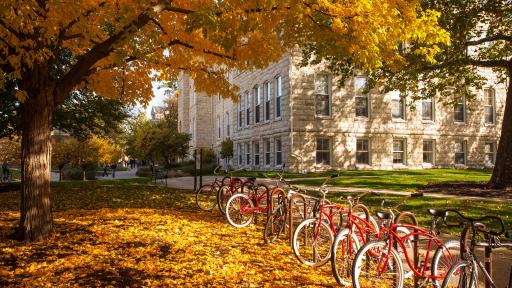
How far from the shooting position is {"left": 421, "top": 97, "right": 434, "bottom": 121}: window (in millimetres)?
27547

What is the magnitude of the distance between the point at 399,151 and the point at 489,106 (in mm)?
9125

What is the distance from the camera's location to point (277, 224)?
7277mm

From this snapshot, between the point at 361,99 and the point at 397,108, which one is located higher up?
the point at 361,99

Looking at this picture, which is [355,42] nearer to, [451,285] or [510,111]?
[451,285]

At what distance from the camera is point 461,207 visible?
10.4 metres

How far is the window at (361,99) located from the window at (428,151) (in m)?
5.37

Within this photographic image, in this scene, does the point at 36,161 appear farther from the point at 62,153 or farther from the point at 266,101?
the point at 62,153

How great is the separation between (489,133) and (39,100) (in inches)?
1215

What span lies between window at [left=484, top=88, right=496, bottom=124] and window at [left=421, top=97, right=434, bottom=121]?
5152 mm

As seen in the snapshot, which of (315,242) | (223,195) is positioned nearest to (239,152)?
(223,195)

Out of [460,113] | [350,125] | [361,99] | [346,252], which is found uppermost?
[361,99]

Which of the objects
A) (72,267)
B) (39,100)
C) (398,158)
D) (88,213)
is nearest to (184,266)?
(72,267)

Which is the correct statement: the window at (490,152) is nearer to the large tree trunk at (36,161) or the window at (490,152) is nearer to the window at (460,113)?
the window at (460,113)

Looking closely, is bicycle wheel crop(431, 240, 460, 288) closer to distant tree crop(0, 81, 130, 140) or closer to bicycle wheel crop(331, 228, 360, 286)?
bicycle wheel crop(331, 228, 360, 286)
